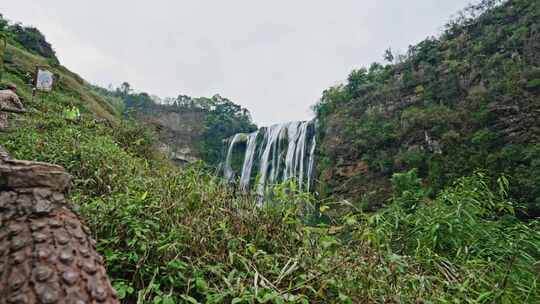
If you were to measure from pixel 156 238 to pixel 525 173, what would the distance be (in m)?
9.01

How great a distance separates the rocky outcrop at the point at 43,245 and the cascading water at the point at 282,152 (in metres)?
12.5

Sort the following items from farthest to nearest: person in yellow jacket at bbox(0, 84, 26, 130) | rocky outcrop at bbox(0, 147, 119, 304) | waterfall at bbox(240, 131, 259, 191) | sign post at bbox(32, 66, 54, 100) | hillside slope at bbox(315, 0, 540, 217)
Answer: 1. waterfall at bbox(240, 131, 259, 191)
2. hillside slope at bbox(315, 0, 540, 217)
3. sign post at bbox(32, 66, 54, 100)
4. person in yellow jacket at bbox(0, 84, 26, 130)
5. rocky outcrop at bbox(0, 147, 119, 304)

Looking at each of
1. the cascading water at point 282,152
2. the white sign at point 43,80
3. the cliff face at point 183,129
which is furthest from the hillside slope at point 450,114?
the cliff face at point 183,129

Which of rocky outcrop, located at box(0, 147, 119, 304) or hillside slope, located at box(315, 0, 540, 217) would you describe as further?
hillside slope, located at box(315, 0, 540, 217)

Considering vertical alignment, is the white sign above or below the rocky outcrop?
above

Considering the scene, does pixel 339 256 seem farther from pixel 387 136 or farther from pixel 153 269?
pixel 387 136

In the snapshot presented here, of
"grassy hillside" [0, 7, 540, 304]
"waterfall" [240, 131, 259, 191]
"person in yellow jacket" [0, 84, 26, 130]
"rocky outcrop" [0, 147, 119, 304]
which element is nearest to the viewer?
"rocky outcrop" [0, 147, 119, 304]

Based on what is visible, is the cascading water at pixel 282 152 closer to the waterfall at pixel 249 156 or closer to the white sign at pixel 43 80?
the waterfall at pixel 249 156

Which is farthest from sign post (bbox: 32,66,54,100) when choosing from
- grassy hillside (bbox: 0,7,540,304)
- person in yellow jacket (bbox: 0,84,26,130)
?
grassy hillside (bbox: 0,7,540,304)

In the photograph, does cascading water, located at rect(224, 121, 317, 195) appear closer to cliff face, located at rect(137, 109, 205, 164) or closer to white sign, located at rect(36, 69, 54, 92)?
white sign, located at rect(36, 69, 54, 92)

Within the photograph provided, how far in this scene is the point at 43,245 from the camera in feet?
2.82

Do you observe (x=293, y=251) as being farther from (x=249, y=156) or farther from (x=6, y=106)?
(x=249, y=156)

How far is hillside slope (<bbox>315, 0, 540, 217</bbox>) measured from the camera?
905 centimetres

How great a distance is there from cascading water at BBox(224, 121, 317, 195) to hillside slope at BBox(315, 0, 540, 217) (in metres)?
0.83
